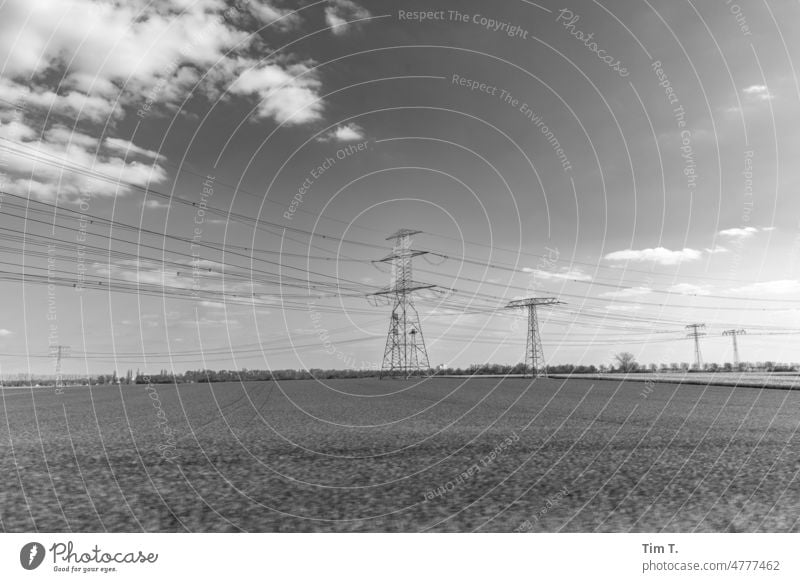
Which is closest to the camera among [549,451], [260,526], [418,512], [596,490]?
[260,526]

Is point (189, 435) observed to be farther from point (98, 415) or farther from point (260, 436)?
point (98, 415)

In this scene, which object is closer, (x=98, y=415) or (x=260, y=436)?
(x=260, y=436)

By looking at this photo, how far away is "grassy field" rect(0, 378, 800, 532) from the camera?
9.52m

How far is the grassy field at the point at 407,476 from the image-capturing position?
952 centimetres

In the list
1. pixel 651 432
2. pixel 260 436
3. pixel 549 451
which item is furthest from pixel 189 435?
pixel 651 432

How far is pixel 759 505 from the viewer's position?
33.1ft

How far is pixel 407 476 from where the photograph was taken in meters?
13.1

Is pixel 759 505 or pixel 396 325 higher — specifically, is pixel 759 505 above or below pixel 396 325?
below

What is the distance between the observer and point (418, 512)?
9.89m

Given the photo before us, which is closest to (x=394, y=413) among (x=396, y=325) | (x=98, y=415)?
(x=98, y=415)
